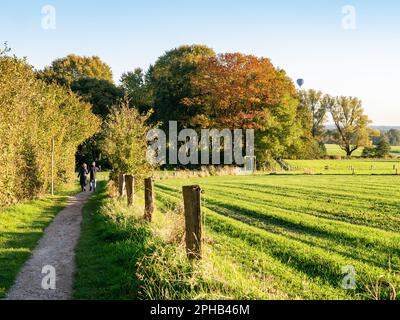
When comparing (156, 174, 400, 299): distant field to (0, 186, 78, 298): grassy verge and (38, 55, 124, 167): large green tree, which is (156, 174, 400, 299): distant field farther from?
(38, 55, 124, 167): large green tree

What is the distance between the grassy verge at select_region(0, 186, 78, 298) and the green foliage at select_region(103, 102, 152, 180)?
3539 mm

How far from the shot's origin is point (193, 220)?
26.8 ft

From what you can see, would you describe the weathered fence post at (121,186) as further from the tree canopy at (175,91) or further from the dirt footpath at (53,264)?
the tree canopy at (175,91)

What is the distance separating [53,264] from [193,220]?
434 centimetres

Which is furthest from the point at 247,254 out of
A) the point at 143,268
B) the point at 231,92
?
the point at 231,92

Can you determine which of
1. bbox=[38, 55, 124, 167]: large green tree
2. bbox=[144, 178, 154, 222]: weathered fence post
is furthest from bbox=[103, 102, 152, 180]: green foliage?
bbox=[38, 55, 124, 167]: large green tree

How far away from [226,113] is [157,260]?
162 feet

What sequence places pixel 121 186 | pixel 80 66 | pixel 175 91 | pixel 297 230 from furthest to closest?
pixel 80 66 < pixel 175 91 < pixel 121 186 < pixel 297 230

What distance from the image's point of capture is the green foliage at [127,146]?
2285cm

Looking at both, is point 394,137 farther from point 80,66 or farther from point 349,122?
point 80,66

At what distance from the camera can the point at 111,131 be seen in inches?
915

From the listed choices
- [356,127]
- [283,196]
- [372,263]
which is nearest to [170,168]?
[283,196]

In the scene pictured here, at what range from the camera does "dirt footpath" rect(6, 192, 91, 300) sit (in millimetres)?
8250

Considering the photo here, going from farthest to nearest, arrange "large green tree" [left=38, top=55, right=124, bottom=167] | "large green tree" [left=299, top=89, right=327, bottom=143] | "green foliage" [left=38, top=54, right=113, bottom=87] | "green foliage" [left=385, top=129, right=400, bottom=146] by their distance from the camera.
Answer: "green foliage" [left=385, top=129, right=400, bottom=146], "large green tree" [left=299, top=89, right=327, bottom=143], "green foliage" [left=38, top=54, right=113, bottom=87], "large green tree" [left=38, top=55, right=124, bottom=167]
